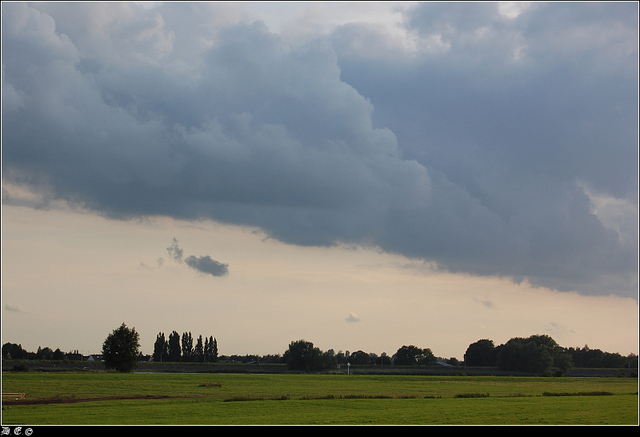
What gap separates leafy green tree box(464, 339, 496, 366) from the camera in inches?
6270

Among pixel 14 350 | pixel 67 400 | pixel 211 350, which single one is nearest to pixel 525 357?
pixel 211 350

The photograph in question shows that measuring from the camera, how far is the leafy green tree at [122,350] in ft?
344

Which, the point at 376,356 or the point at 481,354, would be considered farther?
the point at 376,356

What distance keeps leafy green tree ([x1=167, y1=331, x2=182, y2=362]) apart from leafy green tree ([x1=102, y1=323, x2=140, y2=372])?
53487mm

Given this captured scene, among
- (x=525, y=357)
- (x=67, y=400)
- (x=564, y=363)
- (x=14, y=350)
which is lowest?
(x=564, y=363)

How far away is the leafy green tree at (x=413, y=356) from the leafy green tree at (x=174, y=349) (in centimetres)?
6316

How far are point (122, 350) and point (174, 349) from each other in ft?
185

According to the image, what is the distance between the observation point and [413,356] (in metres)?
167

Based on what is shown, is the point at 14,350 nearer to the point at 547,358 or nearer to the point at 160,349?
the point at 160,349

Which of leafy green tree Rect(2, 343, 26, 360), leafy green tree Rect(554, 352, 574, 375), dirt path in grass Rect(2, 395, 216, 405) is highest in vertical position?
leafy green tree Rect(2, 343, 26, 360)

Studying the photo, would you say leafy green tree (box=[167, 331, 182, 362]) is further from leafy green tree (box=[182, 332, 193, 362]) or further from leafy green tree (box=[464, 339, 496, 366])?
leafy green tree (box=[464, 339, 496, 366])

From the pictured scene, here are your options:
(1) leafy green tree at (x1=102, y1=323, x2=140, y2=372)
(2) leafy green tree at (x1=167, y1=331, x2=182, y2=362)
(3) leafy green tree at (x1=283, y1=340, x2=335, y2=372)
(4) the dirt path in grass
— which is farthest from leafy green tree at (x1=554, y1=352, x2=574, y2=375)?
(4) the dirt path in grass

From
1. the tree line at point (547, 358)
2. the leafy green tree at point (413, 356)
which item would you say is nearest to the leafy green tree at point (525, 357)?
the tree line at point (547, 358)
